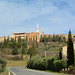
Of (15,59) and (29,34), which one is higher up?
(29,34)

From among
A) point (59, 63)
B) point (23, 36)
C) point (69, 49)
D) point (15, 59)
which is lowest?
point (15, 59)

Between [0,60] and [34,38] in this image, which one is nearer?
[0,60]

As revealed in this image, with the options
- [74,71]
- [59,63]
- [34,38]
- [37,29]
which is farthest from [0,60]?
[37,29]

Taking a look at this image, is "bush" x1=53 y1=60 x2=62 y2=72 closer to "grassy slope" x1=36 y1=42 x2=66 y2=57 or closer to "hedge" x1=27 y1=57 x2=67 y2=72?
"hedge" x1=27 y1=57 x2=67 y2=72

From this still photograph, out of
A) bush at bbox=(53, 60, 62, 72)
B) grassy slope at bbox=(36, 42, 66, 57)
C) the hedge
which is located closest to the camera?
the hedge

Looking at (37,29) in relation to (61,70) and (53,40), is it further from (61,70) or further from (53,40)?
(61,70)

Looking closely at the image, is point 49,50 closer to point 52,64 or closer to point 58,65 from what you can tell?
point 52,64

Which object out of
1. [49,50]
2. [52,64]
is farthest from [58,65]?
[49,50]

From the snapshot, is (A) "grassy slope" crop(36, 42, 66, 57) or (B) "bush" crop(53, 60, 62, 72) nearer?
(B) "bush" crop(53, 60, 62, 72)

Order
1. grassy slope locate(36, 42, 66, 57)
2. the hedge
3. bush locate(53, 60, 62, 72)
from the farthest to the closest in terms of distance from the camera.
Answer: grassy slope locate(36, 42, 66, 57) < bush locate(53, 60, 62, 72) < the hedge

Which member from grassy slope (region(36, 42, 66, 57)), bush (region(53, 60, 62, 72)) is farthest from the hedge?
grassy slope (region(36, 42, 66, 57))

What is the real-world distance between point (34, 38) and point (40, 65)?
127 metres

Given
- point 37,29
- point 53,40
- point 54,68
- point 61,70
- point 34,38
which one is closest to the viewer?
point 61,70

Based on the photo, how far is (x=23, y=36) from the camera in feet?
537
